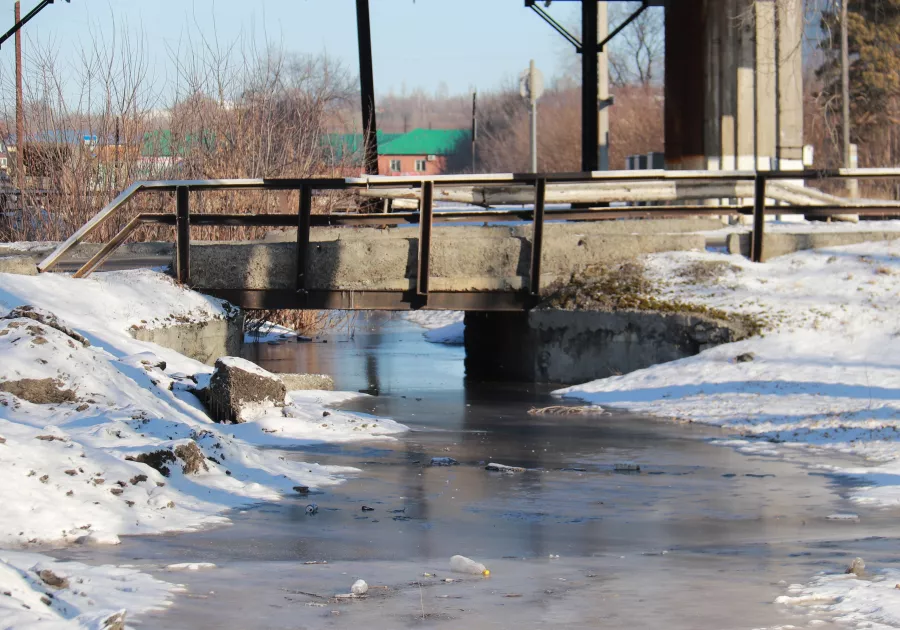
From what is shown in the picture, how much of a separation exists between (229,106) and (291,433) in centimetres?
1132

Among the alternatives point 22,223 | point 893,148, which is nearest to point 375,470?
point 22,223

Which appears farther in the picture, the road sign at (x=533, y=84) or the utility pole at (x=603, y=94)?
the road sign at (x=533, y=84)

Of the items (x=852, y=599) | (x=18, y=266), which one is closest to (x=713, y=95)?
(x=18, y=266)

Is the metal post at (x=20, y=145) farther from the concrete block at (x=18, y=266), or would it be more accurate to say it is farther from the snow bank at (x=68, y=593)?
the snow bank at (x=68, y=593)

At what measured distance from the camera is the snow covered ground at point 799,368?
8.52m

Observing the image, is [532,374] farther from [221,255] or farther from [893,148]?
[893,148]

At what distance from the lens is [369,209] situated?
867 inches

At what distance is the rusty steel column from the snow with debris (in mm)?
4752

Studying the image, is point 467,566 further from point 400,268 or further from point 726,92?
point 726,92

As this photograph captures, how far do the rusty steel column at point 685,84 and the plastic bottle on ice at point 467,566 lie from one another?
52.2 feet

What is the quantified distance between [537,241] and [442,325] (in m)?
10.9

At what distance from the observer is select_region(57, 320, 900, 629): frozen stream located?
436cm

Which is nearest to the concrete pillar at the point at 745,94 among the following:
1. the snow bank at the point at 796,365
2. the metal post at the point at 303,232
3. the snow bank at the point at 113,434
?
the snow bank at the point at 796,365

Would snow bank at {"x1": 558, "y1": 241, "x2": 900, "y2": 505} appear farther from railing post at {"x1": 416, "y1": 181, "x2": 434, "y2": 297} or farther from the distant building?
the distant building
